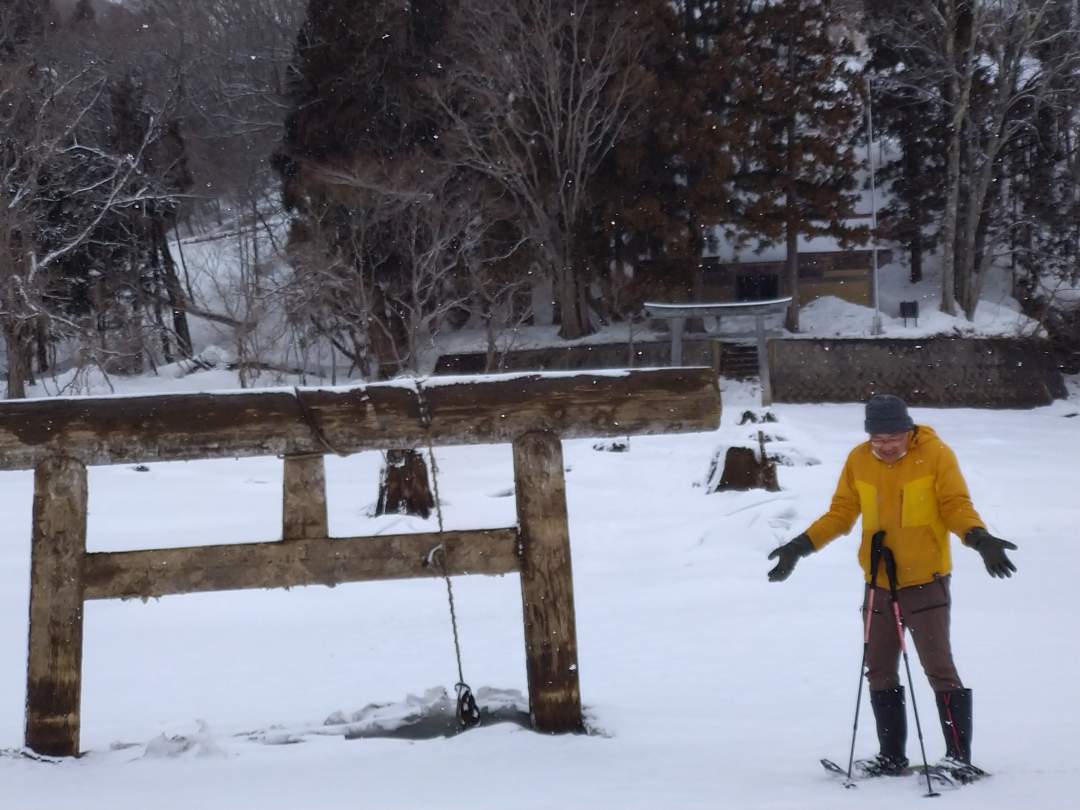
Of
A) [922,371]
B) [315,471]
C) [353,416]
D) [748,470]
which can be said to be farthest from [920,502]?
[922,371]

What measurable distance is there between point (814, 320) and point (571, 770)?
3053 centimetres

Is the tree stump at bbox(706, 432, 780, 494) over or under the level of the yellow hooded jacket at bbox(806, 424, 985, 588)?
under

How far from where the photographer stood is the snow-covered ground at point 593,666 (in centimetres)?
430

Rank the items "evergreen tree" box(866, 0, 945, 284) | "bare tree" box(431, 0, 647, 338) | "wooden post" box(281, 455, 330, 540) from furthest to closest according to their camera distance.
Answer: "evergreen tree" box(866, 0, 945, 284) < "bare tree" box(431, 0, 647, 338) < "wooden post" box(281, 455, 330, 540)

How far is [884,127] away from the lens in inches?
1351

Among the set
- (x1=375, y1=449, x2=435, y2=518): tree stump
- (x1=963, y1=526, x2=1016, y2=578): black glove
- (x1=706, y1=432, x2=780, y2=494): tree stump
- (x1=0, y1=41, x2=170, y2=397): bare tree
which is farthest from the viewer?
(x1=0, y1=41, x2=170, y2=397): bare tree

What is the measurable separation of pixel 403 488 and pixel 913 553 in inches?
399

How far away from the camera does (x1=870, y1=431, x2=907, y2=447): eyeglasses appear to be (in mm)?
Result: 4418

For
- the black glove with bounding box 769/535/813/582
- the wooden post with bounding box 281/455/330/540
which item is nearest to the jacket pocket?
the black glove with bounding box 769/535/813/582

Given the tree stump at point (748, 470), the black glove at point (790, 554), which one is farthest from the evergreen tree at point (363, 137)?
the black glove at point (790, 554)

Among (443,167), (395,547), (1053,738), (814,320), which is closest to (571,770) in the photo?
(395,547)

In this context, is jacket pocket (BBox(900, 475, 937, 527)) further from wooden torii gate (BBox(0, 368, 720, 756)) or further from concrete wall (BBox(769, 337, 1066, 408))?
concrete wall (BBox(769, 337, 1066, 408))

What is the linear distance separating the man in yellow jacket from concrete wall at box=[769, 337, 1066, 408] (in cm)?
2671

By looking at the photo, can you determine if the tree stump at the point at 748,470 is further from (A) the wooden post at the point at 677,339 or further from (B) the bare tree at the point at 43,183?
(B) the bare tree at the point at 43,183
